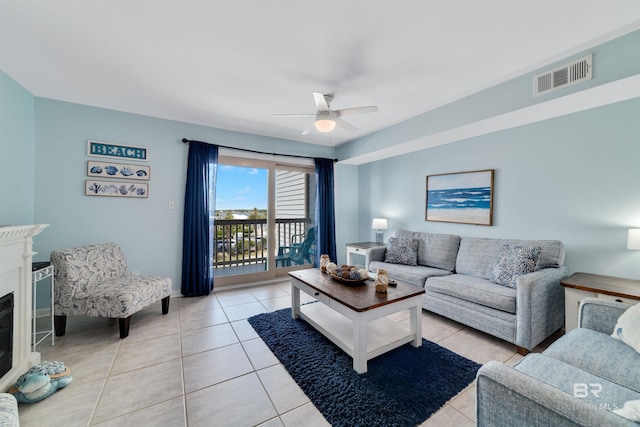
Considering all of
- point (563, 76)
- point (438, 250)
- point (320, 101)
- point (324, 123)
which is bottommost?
point (438, 250)

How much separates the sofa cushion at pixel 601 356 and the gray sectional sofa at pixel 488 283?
608mm

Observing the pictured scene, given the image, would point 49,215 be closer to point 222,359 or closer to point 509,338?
point 222,359

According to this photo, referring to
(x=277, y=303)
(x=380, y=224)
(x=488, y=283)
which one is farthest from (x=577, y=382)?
(x=380, y=224)

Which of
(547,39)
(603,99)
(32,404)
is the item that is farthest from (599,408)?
(32,404)

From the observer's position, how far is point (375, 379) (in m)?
1.81

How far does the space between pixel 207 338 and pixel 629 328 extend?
9.96 feet

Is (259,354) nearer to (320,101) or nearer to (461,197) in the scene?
(320,101)

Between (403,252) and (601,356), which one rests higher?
(403,252)

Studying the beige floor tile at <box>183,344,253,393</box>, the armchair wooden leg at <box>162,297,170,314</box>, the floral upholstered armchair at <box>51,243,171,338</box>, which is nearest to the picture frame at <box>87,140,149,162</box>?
the floral upholstered armchair at <box>51,243,171,338</box>

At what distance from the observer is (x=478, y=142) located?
333 cm

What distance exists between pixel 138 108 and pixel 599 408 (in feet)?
14.4

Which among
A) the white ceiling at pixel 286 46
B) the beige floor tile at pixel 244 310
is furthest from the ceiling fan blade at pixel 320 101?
the beige floor tile at pixel 244 310

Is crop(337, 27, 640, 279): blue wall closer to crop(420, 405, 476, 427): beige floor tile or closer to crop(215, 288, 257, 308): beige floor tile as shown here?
crop(420, 405, 476, 427): beige floor tile

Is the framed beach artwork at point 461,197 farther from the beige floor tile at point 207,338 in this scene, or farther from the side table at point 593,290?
the beige floor tile at point 207,338
